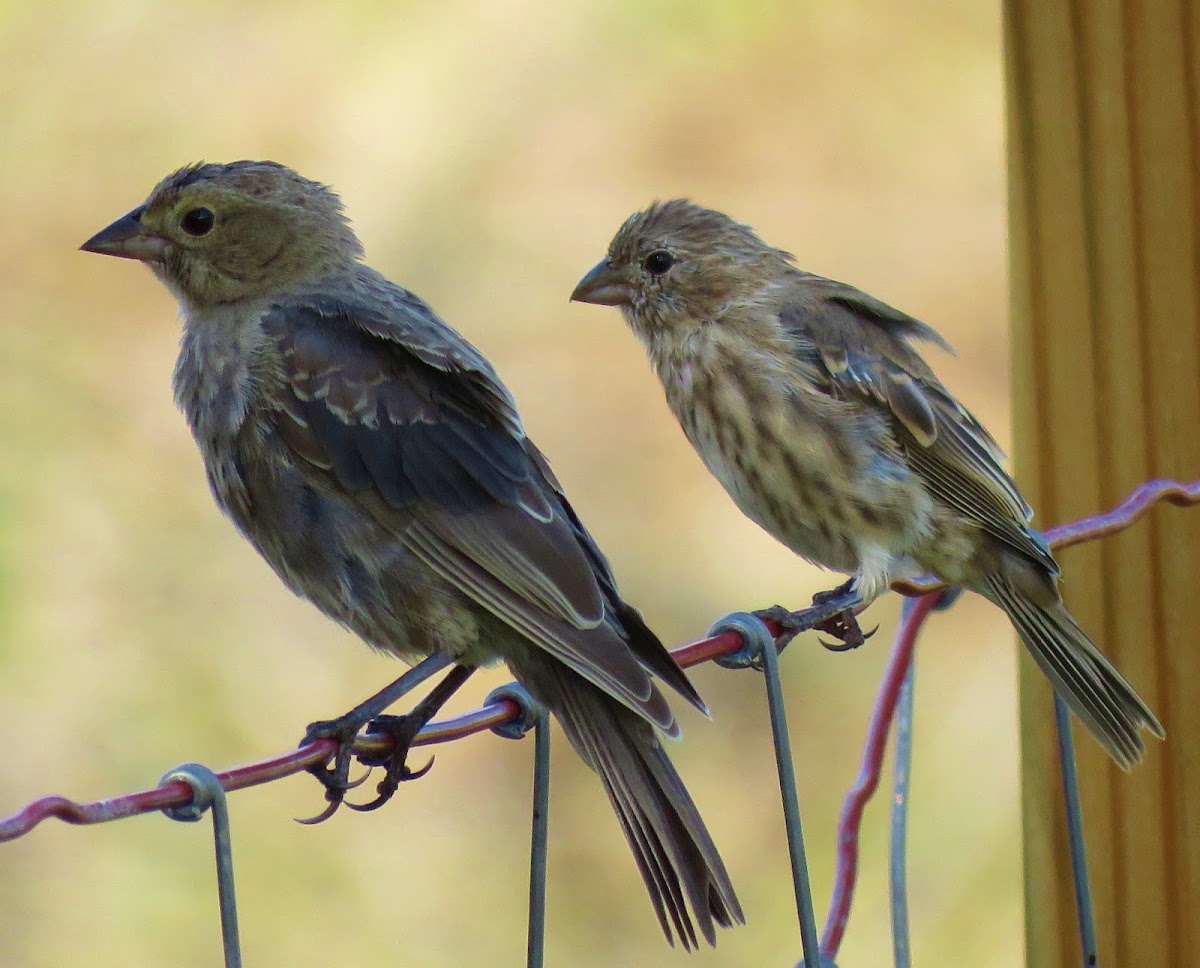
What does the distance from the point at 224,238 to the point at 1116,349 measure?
1688 mm

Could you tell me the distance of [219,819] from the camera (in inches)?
87.7

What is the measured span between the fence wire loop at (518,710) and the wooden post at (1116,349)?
99cm

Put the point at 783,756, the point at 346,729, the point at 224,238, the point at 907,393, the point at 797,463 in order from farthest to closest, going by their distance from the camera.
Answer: the point at 907,393
the point at 797,463
the point at 224,238
the point at 346,729
the point at 783,756

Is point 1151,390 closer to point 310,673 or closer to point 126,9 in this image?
point 310,673

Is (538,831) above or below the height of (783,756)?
below

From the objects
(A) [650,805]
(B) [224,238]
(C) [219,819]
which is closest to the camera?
(C) [219,819]

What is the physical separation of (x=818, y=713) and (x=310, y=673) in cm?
164

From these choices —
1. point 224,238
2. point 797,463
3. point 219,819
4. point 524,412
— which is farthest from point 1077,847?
point 524,412

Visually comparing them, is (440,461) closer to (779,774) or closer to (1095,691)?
(779,774)

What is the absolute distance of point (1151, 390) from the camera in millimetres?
3336

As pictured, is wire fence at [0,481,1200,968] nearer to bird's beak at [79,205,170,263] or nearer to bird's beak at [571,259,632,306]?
bird's beak at [571,259,632,306]

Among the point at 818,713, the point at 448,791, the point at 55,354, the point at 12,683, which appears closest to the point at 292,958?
the point at 448,791

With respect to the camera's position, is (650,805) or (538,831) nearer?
(538,831)

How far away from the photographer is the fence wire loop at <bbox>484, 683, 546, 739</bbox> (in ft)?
9.31
